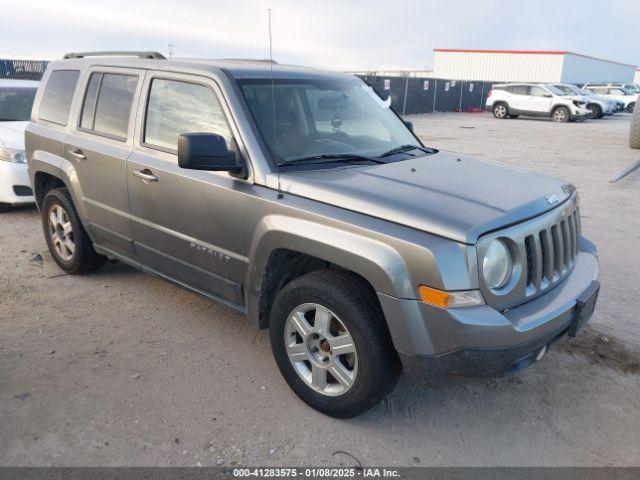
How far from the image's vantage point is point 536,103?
84.5 feet

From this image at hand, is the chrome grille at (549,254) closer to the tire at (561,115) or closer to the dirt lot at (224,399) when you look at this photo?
the dirt lot at (224,399)

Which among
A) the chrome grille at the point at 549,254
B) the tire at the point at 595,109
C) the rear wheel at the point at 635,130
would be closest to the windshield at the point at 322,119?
the chrome grille at the point at 549,254

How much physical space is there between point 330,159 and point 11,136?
545cm

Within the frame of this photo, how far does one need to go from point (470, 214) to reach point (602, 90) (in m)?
34.1

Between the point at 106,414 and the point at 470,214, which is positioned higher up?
the point at 470,214

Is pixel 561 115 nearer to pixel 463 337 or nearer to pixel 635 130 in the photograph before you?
pixel 635 130

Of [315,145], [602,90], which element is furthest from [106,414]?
[602,90]

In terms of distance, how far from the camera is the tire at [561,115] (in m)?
25.1

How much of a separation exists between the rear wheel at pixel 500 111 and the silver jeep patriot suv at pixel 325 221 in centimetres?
2480

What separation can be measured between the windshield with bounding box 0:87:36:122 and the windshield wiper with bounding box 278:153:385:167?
Result: 6.33 m

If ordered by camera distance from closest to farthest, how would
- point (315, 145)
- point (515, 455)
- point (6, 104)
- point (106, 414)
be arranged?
point (515, 455) → point (106, 414) → point (315, 145) → point (6, 104)

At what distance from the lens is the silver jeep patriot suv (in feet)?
8.46

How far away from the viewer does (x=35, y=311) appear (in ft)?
14.3

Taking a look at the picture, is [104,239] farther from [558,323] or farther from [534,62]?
[534,62]
